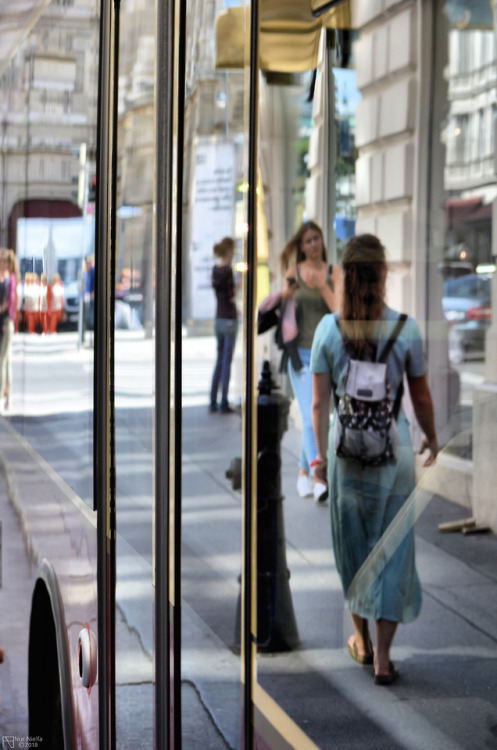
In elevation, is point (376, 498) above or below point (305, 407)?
below

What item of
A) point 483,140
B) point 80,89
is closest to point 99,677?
point 80,89

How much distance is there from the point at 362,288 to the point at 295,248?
199 mm

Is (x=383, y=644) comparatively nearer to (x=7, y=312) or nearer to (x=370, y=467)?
(x=370, y=467)

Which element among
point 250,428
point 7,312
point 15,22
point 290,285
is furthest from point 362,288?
point 7,312

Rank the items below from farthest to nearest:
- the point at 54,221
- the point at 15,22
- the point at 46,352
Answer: the point at 15,22
the point at 46,352
the point at 54,221

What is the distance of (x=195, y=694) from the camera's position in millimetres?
1819

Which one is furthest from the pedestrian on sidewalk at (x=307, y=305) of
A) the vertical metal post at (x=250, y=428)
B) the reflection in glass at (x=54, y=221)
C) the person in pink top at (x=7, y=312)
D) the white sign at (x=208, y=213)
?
the person in pink top at (x=7, y=312)

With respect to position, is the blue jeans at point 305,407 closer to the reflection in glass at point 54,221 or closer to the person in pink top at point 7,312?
the reflection in glass at point 54,221

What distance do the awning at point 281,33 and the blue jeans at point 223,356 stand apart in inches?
17.1

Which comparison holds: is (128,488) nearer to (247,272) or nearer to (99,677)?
(99,677)

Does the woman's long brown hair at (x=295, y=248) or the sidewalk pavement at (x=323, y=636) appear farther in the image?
the woman's long brown hair at (x=295, y=248)

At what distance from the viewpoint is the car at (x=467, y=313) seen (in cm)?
118

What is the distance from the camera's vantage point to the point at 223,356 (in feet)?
5.74

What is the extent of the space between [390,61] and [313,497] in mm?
641
